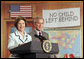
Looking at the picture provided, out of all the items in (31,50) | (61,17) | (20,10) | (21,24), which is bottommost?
(31,50)

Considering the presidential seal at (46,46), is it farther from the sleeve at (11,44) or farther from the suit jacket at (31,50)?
the sleeve at (11,44)

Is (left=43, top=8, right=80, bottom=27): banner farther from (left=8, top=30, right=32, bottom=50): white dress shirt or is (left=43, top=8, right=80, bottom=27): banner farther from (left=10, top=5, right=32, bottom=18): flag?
(left=8, top=30, right=32, bottom=50): white dress shirt

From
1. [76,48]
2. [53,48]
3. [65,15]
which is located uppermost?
[65,15]

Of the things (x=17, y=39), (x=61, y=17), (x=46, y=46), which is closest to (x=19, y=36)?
(x=17, y=39)

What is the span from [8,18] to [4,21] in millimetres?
102

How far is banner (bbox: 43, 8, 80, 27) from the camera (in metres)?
4.94

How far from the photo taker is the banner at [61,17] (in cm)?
494

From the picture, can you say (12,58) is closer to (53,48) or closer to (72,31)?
(53,48)

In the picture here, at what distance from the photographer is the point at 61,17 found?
4988mm

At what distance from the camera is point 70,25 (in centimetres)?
496

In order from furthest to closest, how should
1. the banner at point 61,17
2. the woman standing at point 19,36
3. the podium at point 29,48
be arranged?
1. the banner at point 61,17
2. the woman standing at point 19,36
3. the podium at point 29,48

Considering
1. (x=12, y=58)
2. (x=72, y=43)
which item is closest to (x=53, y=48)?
(x=12, y=58)

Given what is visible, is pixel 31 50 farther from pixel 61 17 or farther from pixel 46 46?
pixel 61 17

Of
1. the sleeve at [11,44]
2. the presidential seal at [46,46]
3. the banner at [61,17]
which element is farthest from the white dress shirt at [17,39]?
the banner at [61,17]
